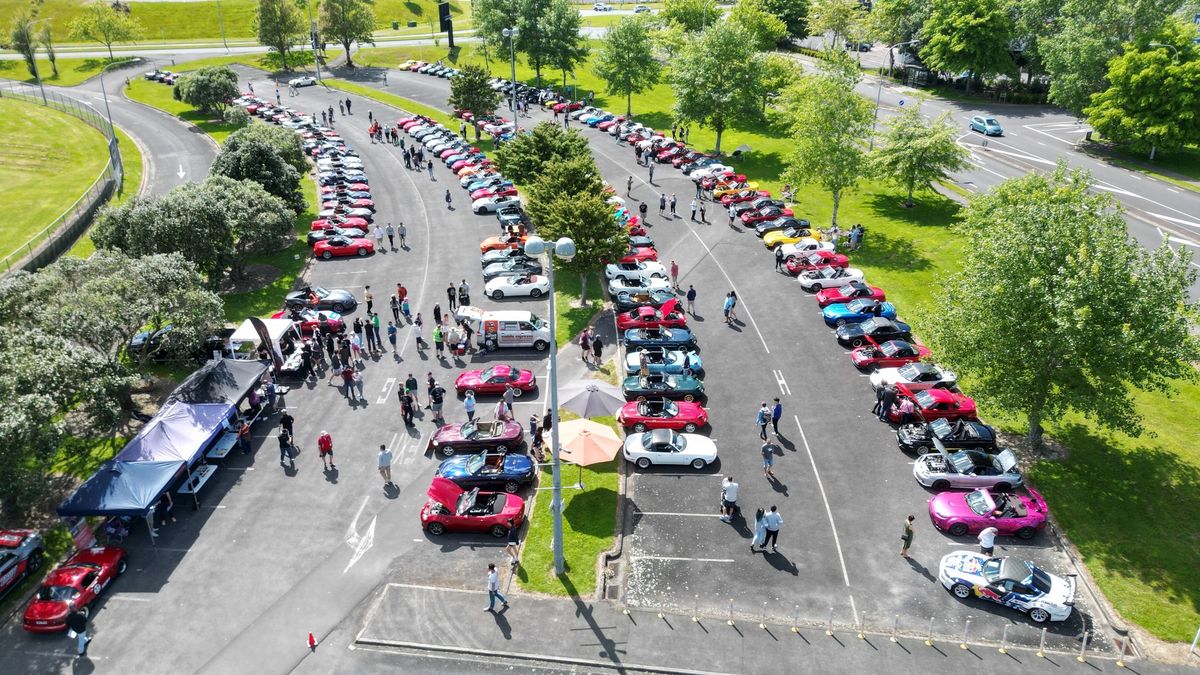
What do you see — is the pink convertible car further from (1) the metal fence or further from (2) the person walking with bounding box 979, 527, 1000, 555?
(1) the metal fence

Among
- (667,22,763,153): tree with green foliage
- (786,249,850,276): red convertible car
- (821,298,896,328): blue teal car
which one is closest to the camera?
(821,298,896,328): blue teal car

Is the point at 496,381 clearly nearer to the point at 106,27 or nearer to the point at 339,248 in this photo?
the point at 339,248

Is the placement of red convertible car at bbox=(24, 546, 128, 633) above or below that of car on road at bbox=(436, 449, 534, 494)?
→ below

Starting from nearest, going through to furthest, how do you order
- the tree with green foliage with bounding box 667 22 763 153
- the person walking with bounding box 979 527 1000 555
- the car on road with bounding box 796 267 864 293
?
1. the person walking with bounding box 979 527 1000 555
2. the car on road with bounding box 796 267 864 293
3. the tree with green foliage with bounding box 667 22 763 153

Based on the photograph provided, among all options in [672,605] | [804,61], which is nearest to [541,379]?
[672,605]

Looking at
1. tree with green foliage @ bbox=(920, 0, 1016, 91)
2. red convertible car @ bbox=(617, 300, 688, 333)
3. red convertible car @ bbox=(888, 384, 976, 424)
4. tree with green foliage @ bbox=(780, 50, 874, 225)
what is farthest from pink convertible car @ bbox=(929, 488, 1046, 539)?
tree with green foliage @ bbox=(920, 0, 1016, 91)

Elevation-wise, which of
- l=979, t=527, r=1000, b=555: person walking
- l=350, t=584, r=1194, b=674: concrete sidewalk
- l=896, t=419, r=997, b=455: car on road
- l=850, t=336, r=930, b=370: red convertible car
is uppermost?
l=850, t=336, r=930, b=370: red convertible car

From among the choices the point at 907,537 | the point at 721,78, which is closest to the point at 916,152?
the point at 721,78
